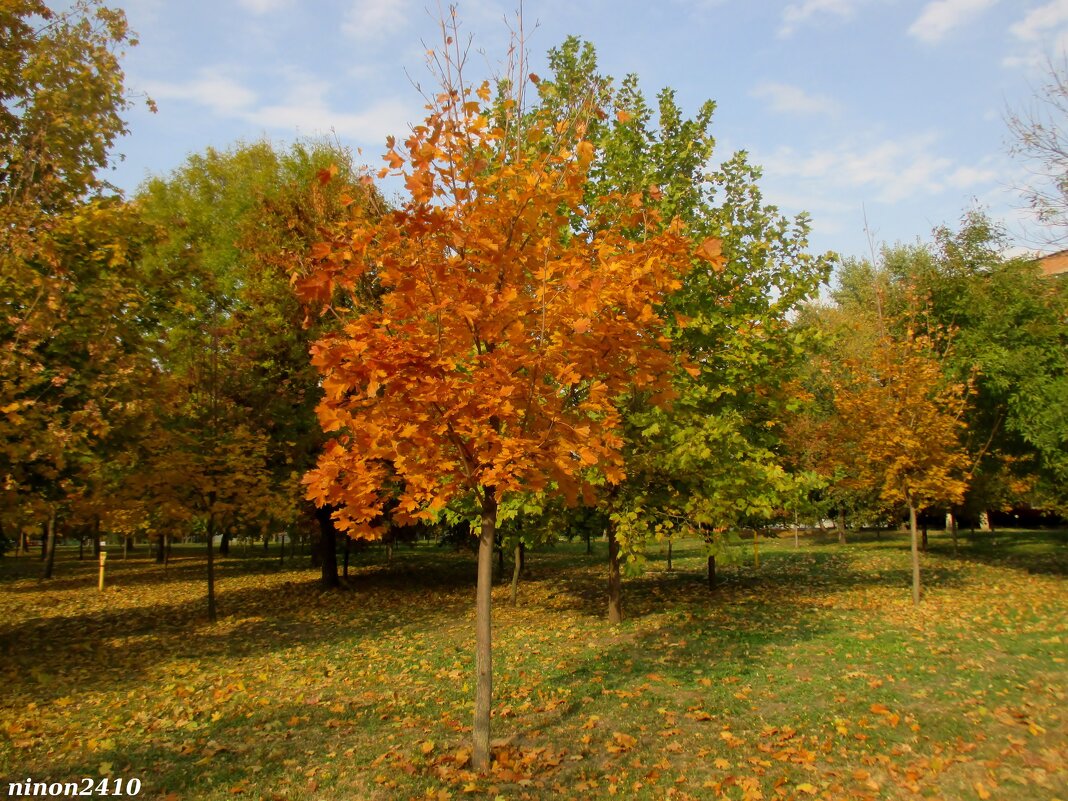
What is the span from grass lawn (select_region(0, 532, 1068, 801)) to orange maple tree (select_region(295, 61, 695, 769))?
4.58ft

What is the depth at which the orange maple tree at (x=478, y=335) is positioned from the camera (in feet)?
15.6

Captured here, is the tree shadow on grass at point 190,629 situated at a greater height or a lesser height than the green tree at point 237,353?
lesser

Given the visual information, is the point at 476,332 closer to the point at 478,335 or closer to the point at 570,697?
the point at 478,335

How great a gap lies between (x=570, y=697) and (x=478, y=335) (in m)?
4.27

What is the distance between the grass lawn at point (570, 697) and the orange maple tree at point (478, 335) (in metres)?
1.40

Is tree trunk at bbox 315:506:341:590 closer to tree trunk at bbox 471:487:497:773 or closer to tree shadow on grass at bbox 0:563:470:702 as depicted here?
tree shadow on grass at bbox 0:563:470:702

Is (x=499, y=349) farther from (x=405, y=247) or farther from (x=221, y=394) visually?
(x=221, y=394)

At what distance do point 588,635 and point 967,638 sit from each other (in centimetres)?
552

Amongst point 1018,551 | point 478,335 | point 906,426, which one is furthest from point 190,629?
point 1018,551

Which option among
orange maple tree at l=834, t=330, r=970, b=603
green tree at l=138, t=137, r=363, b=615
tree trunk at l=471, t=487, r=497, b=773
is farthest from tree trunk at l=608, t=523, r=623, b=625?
tree trunk at l=471, t=487, r=497, b=773

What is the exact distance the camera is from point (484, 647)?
17.9 feet

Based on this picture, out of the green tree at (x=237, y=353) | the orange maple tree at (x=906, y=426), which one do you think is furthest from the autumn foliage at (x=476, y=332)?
the orange maple tree at (x=906, y=426)

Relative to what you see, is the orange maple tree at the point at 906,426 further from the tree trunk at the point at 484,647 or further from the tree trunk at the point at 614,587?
the tree trunk at the point at 484,647

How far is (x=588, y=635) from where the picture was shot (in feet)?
36.5
